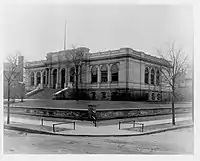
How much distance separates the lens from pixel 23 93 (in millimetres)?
3625

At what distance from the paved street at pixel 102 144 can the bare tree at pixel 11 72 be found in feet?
1.11

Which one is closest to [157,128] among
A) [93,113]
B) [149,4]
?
[93,113]

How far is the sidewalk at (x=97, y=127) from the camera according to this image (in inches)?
136

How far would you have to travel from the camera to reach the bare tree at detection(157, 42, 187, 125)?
3.58 meters

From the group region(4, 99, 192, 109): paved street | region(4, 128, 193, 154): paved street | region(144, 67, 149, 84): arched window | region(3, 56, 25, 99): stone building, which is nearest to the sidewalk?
region(4, 128, 193, 154): paved street

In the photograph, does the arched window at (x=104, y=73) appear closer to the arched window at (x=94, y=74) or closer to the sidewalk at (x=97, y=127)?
the arched window at (x=94, y=74)

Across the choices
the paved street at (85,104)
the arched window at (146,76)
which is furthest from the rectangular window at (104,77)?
the arched window at (146,76)

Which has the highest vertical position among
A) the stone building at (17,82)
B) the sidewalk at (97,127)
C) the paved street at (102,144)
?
the stone building at (17,82)

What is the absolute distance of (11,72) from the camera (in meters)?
3.61

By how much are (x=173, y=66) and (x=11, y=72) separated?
6.86ft

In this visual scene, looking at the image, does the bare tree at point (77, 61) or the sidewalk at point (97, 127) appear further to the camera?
the bare tree at point (77, 61)

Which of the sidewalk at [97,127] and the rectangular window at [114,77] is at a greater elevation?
the rectangular window at [114,77]

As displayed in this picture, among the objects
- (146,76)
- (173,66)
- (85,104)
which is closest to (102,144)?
(85,104)

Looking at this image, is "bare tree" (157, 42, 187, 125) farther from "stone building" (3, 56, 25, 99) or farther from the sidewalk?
"stone building" (3, 56, 25, 99)
